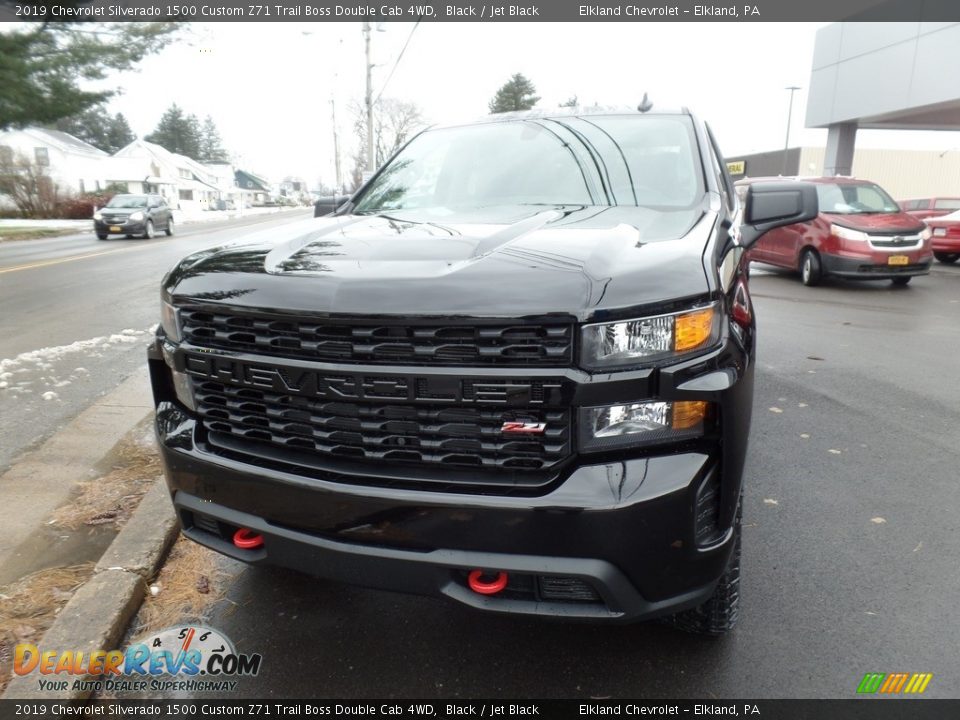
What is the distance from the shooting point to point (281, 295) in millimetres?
1917

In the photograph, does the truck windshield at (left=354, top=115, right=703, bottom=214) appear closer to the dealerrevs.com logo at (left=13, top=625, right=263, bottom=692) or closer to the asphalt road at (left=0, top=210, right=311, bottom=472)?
the asphalt road at (left=0, top=210, right=311, bottom=472)

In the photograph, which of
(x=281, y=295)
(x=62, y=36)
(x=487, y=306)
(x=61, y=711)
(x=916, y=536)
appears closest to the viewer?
(x=487, y=306)

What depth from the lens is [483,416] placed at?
178cm

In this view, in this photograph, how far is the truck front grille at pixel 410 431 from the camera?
176 centimetres

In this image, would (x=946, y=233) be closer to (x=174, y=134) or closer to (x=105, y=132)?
(x=105, y=132)

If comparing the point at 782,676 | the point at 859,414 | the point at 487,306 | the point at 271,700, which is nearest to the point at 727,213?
the point at 487,306

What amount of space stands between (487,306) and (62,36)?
23.4 meters

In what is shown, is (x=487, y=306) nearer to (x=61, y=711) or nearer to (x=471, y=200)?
(x=471, y=200)

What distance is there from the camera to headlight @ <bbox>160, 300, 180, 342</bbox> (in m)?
2.18

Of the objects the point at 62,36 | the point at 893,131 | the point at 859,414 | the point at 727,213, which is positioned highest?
the point at 62,36

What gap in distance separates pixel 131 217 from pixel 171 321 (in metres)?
23.4

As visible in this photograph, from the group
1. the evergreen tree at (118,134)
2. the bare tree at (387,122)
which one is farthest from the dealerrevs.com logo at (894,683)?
the evergreen tree at (118,134)

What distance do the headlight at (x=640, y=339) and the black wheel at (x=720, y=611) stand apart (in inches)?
26.6

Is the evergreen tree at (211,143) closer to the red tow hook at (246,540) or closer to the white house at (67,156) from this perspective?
the white house at (67,156)
